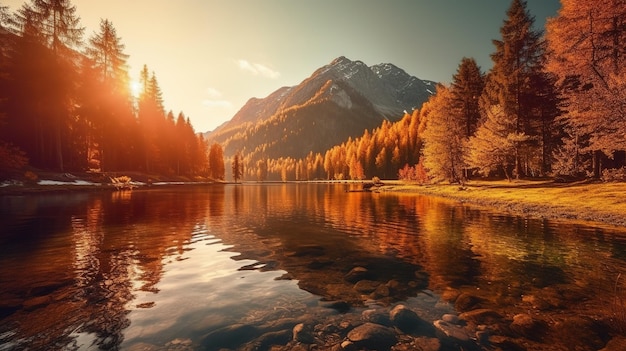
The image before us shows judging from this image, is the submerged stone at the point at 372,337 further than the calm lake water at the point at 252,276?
No

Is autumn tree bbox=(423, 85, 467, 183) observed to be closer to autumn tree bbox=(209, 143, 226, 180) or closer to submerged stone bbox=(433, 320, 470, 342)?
submerged stone bbox=(433, 320, 470, 342)

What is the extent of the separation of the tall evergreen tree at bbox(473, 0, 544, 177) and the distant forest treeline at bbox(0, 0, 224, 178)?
62771 millimetres

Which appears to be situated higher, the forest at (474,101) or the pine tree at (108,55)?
the pine tree at (108,55)

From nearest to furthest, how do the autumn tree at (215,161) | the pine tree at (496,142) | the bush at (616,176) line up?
the bush at (616,176)
the pine tree at (496,142)
the autumn tree at (215,161)

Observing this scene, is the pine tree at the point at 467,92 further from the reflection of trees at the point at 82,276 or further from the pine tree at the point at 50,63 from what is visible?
the pine tree at the point at 50,63

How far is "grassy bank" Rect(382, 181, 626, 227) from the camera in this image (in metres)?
20.7

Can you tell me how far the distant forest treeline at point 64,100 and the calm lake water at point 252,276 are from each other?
3463 centimetres

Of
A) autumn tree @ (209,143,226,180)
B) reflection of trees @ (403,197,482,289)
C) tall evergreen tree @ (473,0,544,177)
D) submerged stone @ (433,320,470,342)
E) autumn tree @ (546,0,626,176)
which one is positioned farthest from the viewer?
autumn tree @ (209,143,226,180)

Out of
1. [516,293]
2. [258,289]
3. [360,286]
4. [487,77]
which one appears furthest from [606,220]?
[487,77]

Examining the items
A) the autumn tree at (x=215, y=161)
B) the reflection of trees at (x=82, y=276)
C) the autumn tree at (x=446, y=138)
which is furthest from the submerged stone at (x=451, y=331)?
the autumn tree at (x=215, y=161)

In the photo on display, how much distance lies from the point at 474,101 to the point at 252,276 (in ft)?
186

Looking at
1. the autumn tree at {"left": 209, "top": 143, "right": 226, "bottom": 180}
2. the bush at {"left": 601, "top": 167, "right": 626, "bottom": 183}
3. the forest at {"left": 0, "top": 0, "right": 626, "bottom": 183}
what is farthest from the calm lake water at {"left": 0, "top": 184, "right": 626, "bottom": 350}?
the autumn tree at {"left": 209, "top": 143, "right": 226, "bottom": 180}

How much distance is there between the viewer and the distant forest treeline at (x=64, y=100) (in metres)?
43.5

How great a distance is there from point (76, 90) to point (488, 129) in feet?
212
